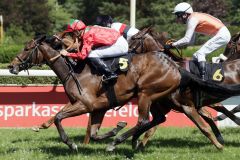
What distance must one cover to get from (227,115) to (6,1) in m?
37.5

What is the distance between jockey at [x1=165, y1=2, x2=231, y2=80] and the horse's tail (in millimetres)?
296

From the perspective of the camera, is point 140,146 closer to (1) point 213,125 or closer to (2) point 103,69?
(1) point 213,125

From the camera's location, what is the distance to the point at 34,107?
430 inches

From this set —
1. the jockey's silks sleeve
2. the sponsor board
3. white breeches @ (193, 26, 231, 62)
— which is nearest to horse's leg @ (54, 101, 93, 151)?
the jockey's silks sleeve

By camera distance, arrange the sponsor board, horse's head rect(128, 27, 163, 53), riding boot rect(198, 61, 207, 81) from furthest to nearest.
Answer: the sponsor board → horse's head rect(128, 27, 163, 53) → riding boot rect(198, 61, 207, 81)

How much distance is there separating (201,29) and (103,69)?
A: 1.77 metres

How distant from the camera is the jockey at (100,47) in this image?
7004 mm

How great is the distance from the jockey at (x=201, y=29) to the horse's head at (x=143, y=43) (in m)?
0.46

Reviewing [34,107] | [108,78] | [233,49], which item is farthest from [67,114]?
[34,107]

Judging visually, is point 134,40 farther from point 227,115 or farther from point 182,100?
point 227,115

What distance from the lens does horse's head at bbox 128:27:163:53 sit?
8266 mm

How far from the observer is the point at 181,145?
27.2 feet

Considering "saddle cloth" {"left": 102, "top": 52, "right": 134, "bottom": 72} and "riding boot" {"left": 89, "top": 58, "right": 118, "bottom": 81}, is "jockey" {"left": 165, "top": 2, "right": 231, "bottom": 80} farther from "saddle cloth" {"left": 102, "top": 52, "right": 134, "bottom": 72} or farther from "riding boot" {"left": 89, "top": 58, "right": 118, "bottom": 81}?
"riding boot" {"left": 89, "top": 58, "right": 118, "bottom": 81}

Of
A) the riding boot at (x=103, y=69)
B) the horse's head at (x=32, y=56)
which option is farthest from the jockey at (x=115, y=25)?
the riding boot at (x=103, y=69)
